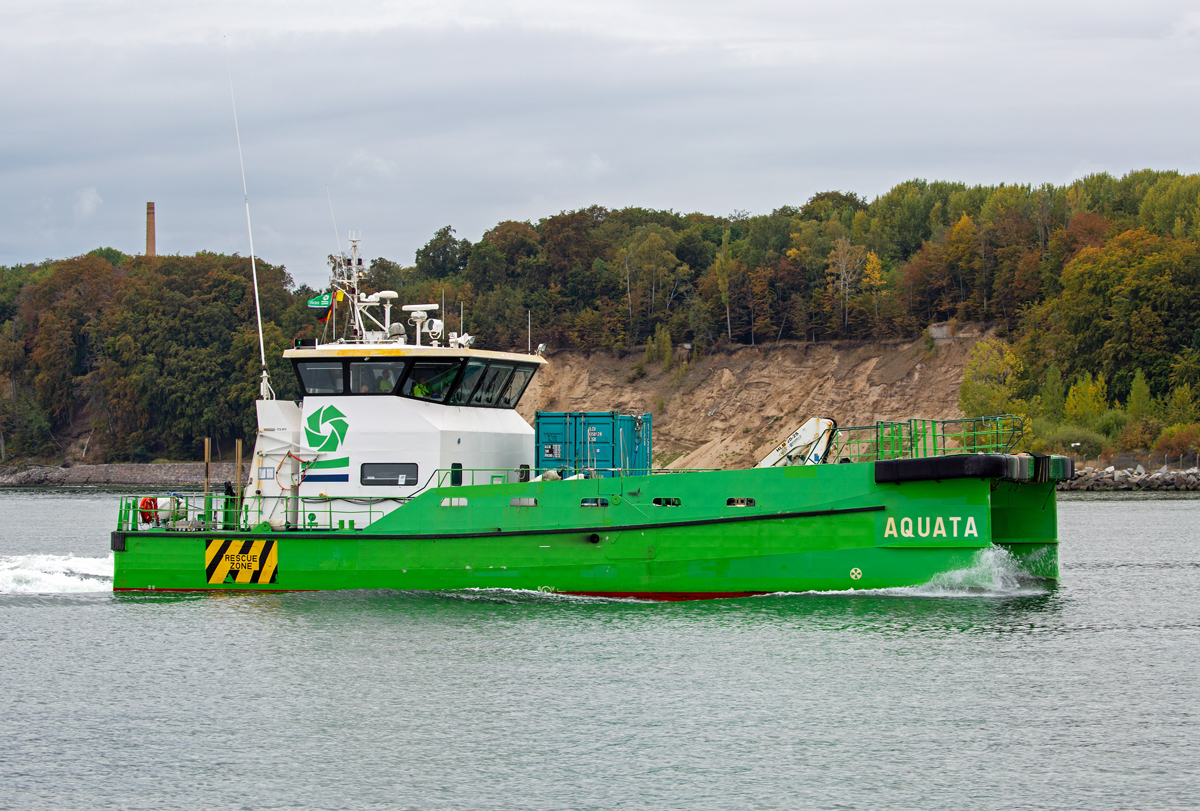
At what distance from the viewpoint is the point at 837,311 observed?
7200 centimetres

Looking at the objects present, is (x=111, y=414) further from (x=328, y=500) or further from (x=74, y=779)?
(x=74, y=779)

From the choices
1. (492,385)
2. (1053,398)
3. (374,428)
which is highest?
(1053,398)

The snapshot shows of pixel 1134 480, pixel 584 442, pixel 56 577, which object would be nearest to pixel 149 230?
pixel 1134 480

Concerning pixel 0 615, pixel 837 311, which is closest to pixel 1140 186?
pixel 837 311

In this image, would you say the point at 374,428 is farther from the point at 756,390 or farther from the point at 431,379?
the point at 756,390

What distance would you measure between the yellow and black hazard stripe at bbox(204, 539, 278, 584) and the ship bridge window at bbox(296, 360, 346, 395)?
234cm

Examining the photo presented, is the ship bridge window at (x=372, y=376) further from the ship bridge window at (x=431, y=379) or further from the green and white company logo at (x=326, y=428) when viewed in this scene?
the green and white company logo at (x=326, y=428)

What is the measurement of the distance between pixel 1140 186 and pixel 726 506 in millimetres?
69978

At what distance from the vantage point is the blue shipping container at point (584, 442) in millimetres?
17797

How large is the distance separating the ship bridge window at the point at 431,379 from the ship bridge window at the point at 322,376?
99 centimetres

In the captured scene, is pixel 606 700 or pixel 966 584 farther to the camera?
pixel 966 584

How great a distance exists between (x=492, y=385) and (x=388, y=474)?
220cm

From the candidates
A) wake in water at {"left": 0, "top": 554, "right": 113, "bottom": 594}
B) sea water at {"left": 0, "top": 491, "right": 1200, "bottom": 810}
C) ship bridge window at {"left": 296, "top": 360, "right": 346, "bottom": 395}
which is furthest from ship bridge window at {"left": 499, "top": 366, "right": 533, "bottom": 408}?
wake in water at {"left": 0, "top": 554, "right": 113, "bottom": 594}

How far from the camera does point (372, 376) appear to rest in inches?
685
